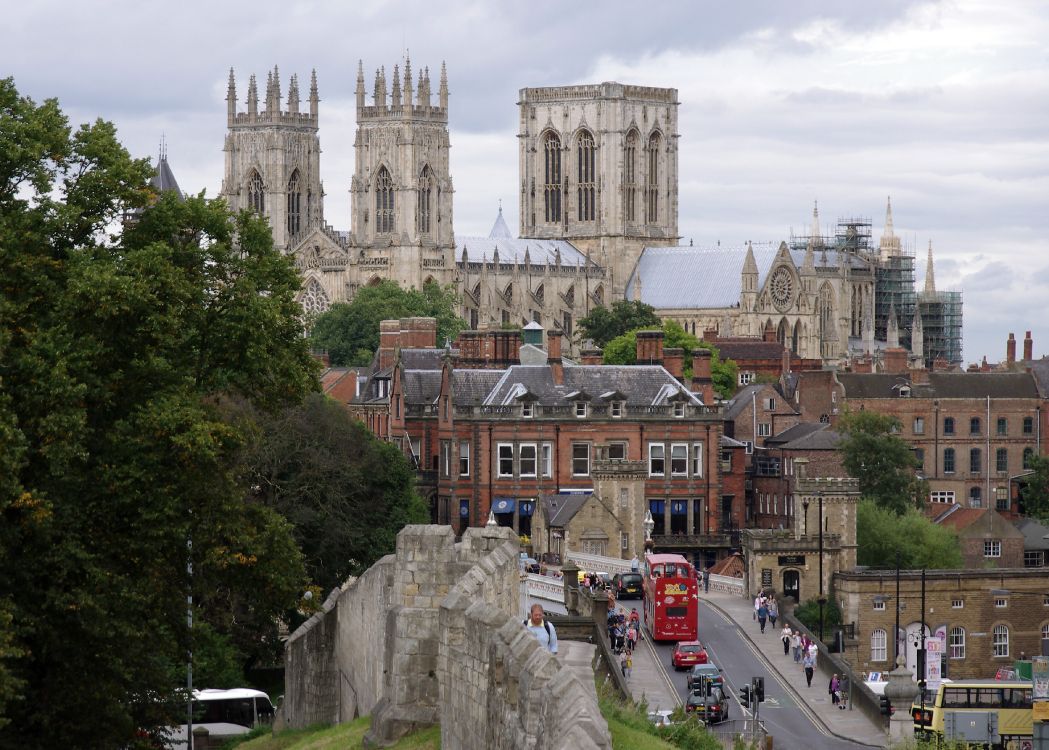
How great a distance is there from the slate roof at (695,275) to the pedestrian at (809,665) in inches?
5298

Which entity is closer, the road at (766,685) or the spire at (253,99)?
the road at (766,685)

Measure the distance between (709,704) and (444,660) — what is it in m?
22.0

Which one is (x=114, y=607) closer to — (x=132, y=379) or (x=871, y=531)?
(x=132, y=379)

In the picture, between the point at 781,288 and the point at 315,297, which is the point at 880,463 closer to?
the point at 315,297

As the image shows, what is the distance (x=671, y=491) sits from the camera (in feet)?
263

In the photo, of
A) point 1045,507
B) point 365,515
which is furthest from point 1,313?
Result: point 1045,507

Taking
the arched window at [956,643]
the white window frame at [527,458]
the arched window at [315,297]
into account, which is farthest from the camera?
the arched window at [315,297]

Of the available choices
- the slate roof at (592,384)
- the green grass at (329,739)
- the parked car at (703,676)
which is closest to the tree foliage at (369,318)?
the slate roof at (592,384)

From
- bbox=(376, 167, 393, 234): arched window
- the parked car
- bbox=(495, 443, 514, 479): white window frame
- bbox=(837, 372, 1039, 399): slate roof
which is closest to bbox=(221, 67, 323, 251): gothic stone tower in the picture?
bbox=(376, 167, 393, 234): arched window

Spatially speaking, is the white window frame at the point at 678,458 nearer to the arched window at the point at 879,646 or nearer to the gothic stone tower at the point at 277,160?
the arched window at the point at 879,646

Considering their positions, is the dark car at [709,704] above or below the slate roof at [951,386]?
below

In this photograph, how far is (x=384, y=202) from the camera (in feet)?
586

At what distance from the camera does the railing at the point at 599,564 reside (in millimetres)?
66812

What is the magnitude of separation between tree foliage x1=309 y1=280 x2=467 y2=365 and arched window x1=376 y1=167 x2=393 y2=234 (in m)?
11.6
